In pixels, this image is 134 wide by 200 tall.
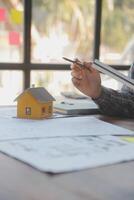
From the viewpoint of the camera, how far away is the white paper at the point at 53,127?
3.56 feet

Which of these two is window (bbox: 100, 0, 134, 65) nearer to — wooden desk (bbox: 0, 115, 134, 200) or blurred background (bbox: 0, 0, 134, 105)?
blurred background (bbox: 0, 0, 134, 105)

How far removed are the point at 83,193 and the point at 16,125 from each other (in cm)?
52

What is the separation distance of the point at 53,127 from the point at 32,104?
164 mm

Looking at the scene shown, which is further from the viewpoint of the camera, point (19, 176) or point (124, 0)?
point (124, 0)

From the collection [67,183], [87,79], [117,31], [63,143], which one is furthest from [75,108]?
[117,31]

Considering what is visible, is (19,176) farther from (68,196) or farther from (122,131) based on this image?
(122,131)

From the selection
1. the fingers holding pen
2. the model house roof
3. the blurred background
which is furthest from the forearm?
the blurred background

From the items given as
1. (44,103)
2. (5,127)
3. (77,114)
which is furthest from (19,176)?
(77,114)

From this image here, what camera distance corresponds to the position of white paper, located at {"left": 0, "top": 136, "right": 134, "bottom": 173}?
33.1 inches

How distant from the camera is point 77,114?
1.43 meters

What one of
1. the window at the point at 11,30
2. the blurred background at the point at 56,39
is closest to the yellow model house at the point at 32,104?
the blurred background at the point at 56,39

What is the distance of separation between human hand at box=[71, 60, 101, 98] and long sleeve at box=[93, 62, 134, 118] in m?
0.03

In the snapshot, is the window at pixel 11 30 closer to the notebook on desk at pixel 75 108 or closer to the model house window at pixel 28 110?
the notebook on desk at pixel 75 108

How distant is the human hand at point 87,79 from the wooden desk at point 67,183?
0.61 metres
